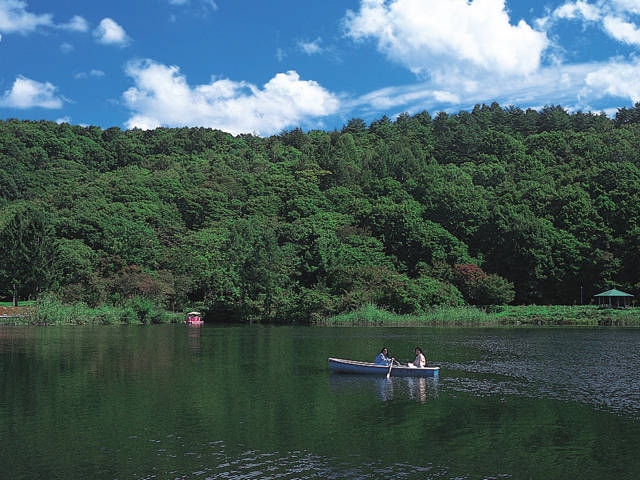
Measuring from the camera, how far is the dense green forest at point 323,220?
252 ft

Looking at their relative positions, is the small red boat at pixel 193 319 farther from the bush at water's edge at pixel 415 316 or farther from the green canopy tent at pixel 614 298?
the green canopy tent at pixel 614 298

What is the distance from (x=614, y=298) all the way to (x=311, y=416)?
64718mm

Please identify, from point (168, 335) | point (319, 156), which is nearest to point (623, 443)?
point (168, 335)

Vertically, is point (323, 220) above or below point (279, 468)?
above

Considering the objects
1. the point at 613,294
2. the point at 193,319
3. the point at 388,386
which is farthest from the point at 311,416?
the point at 613,294

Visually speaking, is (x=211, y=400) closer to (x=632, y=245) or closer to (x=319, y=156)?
(x=632, y=245)

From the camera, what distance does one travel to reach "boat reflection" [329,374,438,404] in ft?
→ 81.7

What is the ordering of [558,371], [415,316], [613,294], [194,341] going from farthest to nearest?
[613,294] < [415,316] < [194,341] < [558,371]

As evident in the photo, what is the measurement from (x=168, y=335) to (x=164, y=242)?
43.7 meters

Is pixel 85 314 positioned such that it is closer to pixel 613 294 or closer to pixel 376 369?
pixel 376 369

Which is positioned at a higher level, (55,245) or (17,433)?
(55,245)

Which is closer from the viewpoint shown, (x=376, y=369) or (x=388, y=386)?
(x=388, y=386)

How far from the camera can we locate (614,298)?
7550cm

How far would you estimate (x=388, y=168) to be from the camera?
4611 inches
